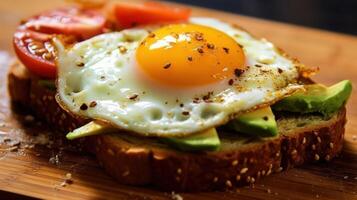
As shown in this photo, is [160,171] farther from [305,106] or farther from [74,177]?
[305,106]

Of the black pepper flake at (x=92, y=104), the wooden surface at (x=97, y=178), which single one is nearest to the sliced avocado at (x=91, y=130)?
the black pepper flake at (x=92, y=104)

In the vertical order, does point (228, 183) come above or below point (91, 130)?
below

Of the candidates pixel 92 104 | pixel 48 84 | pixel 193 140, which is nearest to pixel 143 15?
pixel 48 84

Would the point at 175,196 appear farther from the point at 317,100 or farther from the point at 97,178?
the point at 317,100

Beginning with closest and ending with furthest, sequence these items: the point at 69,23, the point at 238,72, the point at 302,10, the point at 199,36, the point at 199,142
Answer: the point at 199,142, the point at 238,72, the point at 199,36, the point at 69,23, the point at 302,10

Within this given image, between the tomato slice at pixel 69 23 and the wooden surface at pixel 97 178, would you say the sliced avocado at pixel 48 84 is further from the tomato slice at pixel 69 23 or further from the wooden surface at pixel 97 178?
the tomato slice at pixel 69 23

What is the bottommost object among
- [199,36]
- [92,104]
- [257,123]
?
[92,104]

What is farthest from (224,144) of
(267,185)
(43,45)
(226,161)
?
(43,45)

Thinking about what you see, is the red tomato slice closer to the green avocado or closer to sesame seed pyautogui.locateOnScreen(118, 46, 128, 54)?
sesame seed pyautogui.locateOnScreen(118, 46, 128, 54)
